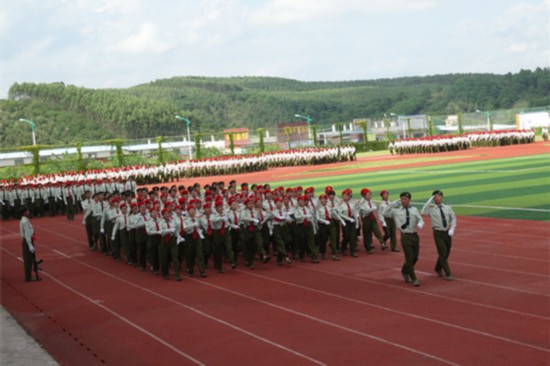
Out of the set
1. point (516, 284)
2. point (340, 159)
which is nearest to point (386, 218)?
point (516, 284)

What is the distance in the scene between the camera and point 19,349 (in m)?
11.0

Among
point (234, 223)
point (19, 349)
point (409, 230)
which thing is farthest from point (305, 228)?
point (19, 349)

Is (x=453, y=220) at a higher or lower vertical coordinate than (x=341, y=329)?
higher

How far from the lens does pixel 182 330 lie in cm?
1130

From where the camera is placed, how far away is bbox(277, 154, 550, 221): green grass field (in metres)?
23.3

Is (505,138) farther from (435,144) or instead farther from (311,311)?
(311,311)

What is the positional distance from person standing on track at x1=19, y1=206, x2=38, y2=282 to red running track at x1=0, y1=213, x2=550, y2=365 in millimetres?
331

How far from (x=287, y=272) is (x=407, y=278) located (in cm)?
297

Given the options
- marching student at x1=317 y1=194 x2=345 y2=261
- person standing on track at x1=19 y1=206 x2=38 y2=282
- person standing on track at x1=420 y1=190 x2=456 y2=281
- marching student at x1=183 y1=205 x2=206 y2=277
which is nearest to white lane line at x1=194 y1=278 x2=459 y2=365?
marching student at x1=183 y1=205 x2=206 y2=277

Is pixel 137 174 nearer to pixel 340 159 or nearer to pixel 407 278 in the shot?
pixel 340 159

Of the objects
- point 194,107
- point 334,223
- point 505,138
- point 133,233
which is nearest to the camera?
point 334,223

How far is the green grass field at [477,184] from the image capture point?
76.3 ft

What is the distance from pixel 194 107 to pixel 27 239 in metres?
169

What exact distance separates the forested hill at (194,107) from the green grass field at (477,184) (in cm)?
8626
